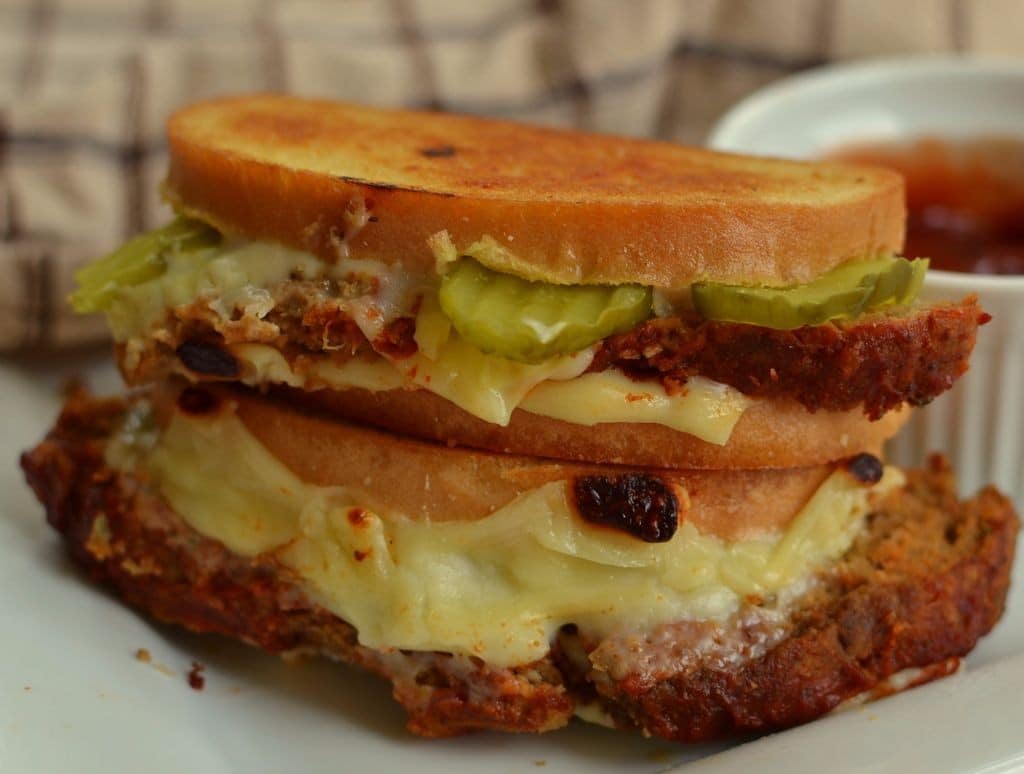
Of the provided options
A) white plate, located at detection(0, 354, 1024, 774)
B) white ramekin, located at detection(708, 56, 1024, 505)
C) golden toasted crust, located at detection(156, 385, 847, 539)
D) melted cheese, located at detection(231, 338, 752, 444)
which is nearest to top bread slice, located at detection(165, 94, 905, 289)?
melted cheese, located at detection(231, 338, 752, 444)

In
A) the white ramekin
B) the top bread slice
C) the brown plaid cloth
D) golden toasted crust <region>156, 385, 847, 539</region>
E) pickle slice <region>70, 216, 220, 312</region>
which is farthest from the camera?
the brown plaid cloth

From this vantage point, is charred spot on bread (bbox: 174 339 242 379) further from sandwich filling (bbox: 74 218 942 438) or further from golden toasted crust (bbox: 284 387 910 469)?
golden toasted crust (bbox: 284 387 910 469)

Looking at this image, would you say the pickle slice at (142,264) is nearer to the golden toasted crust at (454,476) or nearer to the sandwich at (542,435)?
the sandwich at (542,435)

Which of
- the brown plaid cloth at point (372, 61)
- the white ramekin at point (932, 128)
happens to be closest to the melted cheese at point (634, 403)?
the white ramekin at point (932, 128)

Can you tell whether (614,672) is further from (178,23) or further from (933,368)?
(178,23)

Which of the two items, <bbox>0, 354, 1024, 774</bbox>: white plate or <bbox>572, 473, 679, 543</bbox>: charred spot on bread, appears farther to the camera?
<bbox>572, 473, 679, 543</bbox>: charred spot on bread

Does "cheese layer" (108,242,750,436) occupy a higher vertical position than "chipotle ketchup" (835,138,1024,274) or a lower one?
higher

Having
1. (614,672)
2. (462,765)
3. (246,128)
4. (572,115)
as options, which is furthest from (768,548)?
(572,115)

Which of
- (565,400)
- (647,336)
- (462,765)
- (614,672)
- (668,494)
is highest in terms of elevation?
(647,336)

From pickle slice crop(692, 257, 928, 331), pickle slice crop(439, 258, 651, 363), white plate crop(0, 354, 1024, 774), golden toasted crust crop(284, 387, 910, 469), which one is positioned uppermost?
pickle slice crop(692, 257, 928, 331)
